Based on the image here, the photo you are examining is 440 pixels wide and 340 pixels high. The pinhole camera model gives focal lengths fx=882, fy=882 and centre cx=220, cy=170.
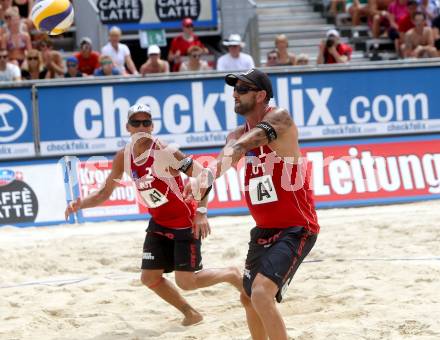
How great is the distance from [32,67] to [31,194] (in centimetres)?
260

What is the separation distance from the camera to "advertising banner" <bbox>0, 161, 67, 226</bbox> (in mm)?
11038

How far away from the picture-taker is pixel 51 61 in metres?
13.2

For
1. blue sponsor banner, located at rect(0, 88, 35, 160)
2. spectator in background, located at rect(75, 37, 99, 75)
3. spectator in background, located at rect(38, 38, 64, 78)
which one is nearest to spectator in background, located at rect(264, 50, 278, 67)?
spectator in background, located at rect(75, 37, 99, 75)

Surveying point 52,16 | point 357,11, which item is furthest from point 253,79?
point 357,11

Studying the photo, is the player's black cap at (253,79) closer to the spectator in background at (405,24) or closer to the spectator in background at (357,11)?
the spectator in background at (405,24)

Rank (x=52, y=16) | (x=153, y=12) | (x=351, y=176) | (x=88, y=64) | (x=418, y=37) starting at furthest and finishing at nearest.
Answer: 1. (x=153, y=12)
2. (x=418, y=37)
3. (x=88, y=64)
4. (x=351, y=176)
5. (x=52, y=16)

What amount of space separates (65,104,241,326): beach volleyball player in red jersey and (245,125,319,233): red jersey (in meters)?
1.28

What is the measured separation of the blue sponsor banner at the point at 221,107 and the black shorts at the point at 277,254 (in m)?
6.33

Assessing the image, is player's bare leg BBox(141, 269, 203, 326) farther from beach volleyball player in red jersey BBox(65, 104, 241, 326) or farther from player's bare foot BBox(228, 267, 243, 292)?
player's bare foot BBox(228, 267, 243, 292)

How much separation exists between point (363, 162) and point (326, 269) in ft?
12.9

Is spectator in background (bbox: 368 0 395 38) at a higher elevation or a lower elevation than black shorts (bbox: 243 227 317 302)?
higher

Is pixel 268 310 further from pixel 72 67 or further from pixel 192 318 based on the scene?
pixel 72 67

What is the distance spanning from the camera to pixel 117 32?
13.8 meters

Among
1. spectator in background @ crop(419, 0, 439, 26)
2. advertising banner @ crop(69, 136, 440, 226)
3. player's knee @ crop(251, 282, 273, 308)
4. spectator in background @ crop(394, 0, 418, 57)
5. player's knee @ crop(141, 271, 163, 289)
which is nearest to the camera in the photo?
player's knee @ crop(251, 282, 273, 308)
